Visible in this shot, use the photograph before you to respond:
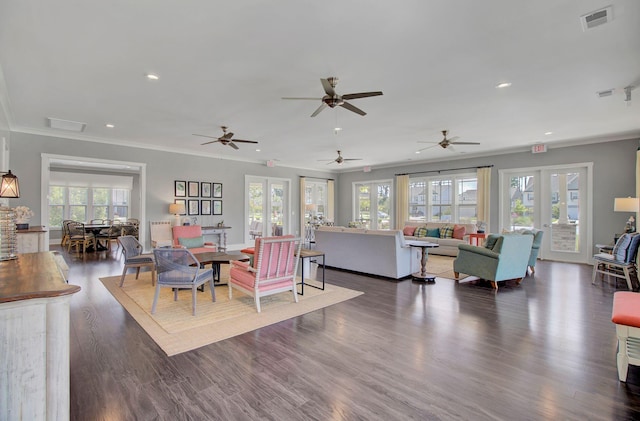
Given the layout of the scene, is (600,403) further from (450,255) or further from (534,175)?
(534,175)

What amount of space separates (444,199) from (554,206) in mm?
2848

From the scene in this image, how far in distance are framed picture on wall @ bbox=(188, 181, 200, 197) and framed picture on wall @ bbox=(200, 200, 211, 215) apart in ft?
0.92

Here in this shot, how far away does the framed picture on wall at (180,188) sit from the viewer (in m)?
8.16

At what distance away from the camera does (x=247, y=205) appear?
9.71 m

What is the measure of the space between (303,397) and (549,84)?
455cm

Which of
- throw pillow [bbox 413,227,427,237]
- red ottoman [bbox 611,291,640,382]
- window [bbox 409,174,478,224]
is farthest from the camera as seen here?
window [bbox 409,174,478,224]

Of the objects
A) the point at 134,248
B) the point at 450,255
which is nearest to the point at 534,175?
the point at 450,255

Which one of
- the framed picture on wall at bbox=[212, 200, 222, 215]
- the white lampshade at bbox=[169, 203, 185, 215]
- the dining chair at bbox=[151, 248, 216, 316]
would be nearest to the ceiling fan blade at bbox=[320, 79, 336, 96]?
the dining chair at bbox=[151, 248, 216, 316]

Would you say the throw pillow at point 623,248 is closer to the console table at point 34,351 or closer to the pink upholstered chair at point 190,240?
the console table at point 34,351

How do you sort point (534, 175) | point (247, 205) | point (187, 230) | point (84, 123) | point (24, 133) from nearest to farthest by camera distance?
point (84, 123)
point (24, 133)
point (187, 230)
point (534, 175)
point (247, 205)

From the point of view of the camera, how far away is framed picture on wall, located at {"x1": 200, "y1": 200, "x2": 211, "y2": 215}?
8.77 m

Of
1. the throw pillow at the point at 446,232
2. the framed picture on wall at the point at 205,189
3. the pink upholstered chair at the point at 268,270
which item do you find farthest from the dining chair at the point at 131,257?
the throw pillow at the point at 446,232

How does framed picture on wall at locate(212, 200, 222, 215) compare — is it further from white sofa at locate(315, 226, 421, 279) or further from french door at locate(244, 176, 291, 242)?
white sofa at locate(315, 226, 421, 279)

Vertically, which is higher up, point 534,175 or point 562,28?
point 562,28
